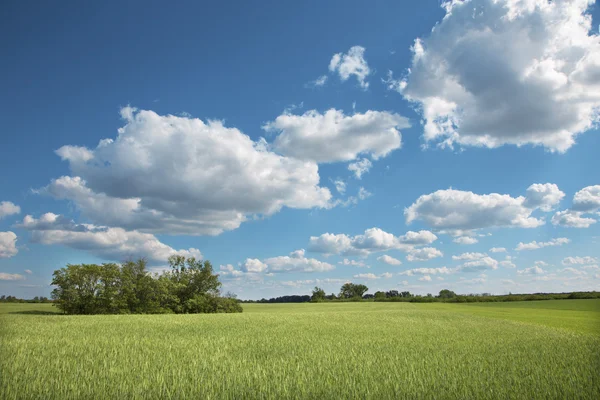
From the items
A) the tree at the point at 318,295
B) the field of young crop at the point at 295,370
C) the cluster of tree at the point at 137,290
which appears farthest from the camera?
the tree at the point at 318,295

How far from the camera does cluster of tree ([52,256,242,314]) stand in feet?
133

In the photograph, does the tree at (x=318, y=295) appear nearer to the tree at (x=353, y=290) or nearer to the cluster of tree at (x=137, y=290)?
the tree at (x=353, y=290)

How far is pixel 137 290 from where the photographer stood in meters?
46.5

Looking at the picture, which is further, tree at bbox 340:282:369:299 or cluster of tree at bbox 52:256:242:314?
tree at bbox 340:282:369:299

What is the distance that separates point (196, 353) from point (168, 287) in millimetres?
46552

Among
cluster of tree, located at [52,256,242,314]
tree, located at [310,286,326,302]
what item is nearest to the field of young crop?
cluster of tree, located at [52,256,242,314]

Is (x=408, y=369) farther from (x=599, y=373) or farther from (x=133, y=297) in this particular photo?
(x=133, y=297)

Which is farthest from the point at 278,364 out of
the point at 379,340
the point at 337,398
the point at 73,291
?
the point at 73,291

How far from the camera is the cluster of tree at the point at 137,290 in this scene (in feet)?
133

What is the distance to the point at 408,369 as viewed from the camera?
853 centimetres

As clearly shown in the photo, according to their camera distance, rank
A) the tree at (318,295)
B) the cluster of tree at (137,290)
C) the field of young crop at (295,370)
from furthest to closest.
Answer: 1. the tree at (318,295)
2. the cluster of tree at (137,290)
3. the field of young crop at (295,370)

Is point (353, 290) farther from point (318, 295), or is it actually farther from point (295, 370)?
point (295, 370)

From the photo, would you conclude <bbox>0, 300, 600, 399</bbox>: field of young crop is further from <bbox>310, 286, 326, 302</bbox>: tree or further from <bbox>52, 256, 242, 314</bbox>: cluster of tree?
<bbox>310, 286, 326, 302</bbox>: tree

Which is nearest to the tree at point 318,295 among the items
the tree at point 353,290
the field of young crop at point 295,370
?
the tree at point 353,290
